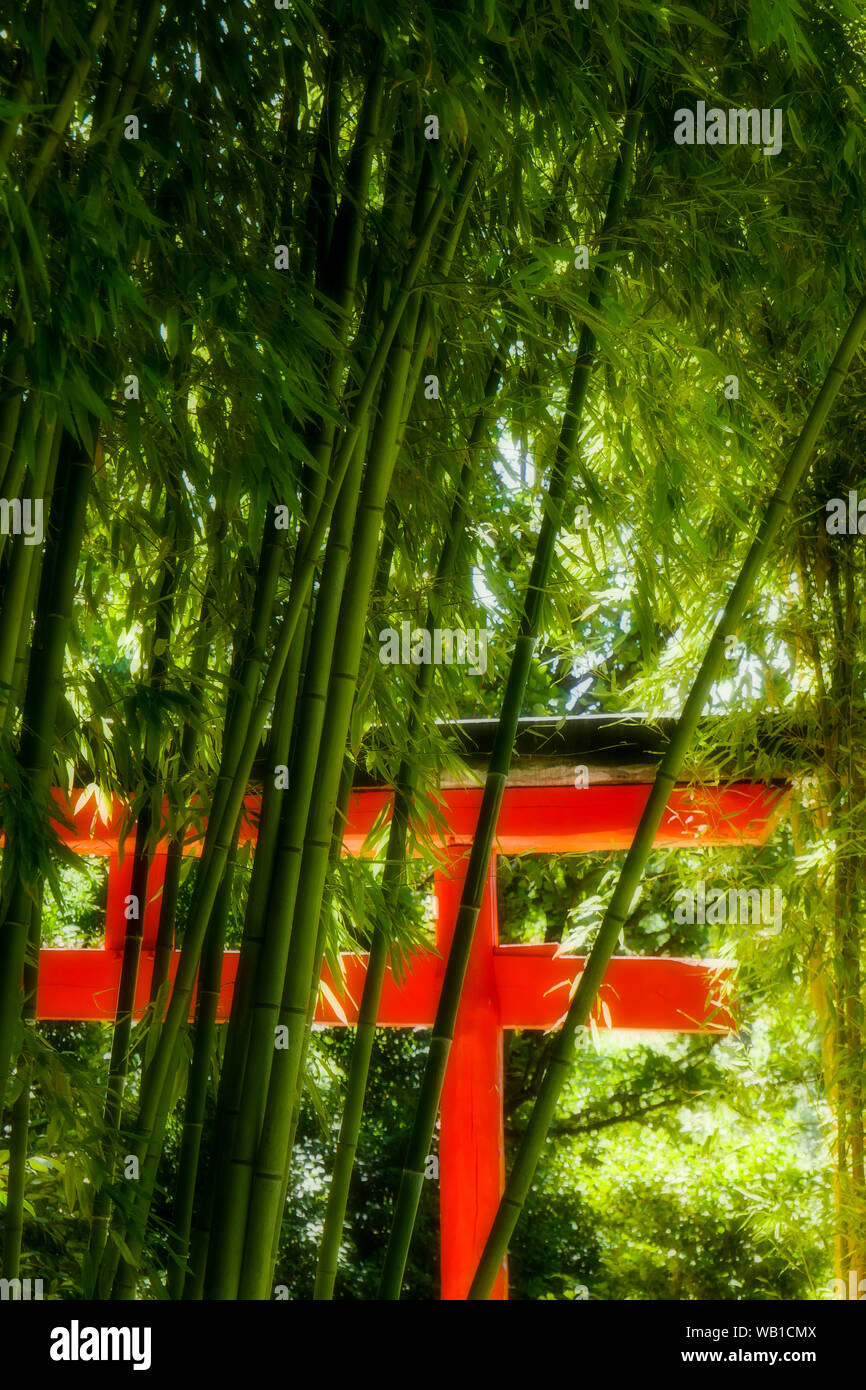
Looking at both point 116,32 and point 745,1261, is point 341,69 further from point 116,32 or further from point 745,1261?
point 745,1261

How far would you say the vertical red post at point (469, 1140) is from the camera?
9.61 ft

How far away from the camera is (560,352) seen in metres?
1.88

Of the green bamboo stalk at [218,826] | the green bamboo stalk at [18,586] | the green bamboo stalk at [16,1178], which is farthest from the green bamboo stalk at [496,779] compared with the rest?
the green bamboo stalk at [18,586]

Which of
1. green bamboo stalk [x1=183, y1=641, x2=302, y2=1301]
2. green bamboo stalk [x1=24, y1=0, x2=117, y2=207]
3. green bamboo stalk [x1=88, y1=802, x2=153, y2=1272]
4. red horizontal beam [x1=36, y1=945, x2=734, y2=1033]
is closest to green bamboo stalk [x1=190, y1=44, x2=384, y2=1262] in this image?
green bamboo stalk [x1=183, y1=641, x2=302, y2=1301]

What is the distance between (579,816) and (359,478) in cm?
166

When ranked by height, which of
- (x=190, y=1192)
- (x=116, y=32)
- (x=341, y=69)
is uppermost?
(x=341, y=69)

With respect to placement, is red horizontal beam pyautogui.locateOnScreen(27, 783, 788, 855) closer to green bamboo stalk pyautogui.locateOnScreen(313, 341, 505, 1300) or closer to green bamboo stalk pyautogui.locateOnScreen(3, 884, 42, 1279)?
green bamboo stalk pyautogui.locateOnScreen(313, 341, 505, 1300)

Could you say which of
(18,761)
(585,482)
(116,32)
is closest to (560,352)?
(585,482)

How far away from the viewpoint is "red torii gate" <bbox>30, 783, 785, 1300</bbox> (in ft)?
9.56

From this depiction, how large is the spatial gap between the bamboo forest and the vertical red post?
0.66 metres

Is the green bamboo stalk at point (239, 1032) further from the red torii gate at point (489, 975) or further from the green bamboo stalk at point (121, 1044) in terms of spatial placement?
the red torii gate at point (489, 975)

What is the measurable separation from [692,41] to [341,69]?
0.56 metres

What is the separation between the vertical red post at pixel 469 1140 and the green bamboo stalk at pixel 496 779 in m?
1.06

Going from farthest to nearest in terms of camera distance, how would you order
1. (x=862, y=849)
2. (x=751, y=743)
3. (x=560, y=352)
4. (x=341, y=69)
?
(x=751, y=743) < (x=862, y=849) < (x=560, y=352) < (x=341, y=69)
